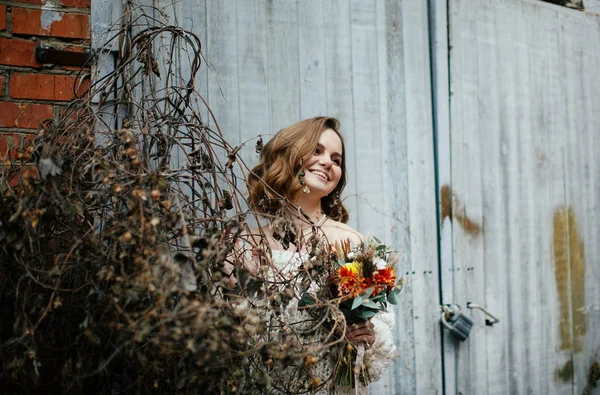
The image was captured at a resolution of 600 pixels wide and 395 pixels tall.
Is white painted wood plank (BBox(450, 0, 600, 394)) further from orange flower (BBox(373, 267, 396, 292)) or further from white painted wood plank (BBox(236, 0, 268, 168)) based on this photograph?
orange flower (BBox(373, 267, 396, 292))

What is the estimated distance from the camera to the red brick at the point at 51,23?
8.48 ft

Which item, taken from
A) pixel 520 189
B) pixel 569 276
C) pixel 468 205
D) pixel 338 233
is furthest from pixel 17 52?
pixel 569 276

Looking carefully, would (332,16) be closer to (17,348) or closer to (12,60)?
(12,60)

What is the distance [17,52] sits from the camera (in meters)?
2.58

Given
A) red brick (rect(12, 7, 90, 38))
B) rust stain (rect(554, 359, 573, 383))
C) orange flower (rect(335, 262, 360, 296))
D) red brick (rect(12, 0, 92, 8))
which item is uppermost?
red brick (rect(12, 0, 92, 8))

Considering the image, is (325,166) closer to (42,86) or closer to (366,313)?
(366,313)

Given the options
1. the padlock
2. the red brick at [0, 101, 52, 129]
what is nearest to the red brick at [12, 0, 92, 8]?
the red brick at [0, 101, 52, 129]

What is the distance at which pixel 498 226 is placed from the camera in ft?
12.4

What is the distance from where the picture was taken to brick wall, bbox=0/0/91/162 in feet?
8.39

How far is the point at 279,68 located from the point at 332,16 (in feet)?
1.38

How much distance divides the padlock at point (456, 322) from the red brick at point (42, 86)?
216 cm

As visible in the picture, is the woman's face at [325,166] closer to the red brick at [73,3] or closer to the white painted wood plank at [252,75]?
the white painted wood plank at [252,75]

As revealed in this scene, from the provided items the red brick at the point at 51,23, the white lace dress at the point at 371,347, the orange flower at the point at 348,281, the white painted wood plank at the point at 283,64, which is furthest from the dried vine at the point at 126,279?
the white painted wood plank at the point at 283,64

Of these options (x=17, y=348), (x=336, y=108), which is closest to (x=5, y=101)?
(x=17, y=348)
